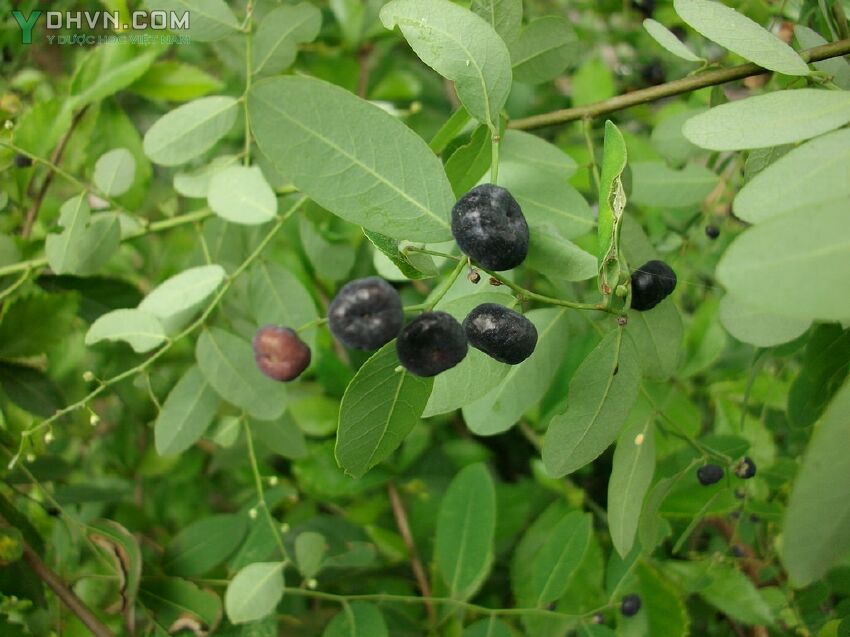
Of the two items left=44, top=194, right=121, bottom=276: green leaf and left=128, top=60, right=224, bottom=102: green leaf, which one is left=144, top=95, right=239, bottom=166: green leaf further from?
left=128, top=60, right=224, bottom=102: green leaf

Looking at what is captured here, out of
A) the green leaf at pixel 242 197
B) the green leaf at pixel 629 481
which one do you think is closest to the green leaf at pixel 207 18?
the green leaf at pixel 242 197

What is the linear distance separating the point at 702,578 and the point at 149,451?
50.4 inches

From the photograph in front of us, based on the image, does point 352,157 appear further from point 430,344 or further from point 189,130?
point 189,130

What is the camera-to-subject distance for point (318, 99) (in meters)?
0.57

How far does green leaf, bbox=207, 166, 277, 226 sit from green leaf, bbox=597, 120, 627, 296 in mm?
502

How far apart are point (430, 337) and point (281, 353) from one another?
1.14 feet

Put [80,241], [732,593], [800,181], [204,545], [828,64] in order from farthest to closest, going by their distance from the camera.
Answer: [204,545] → [732,593] → [80,241] → [828,64] → [800,181]

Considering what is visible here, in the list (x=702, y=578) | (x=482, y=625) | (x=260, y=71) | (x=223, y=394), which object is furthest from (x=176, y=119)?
(x=702, y=578)

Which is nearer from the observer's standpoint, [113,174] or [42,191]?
[113,174]

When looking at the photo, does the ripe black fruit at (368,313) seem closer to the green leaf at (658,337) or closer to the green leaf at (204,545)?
the green leaf at (658,337)

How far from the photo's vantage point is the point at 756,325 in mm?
724

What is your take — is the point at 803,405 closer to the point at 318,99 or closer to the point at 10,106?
the point at 318,99

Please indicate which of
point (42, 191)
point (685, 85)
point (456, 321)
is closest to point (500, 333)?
point (456, 321)

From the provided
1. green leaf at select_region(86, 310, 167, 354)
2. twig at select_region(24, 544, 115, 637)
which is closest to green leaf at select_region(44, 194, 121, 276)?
green leaf at select_region(86, 310, 167, 354)
